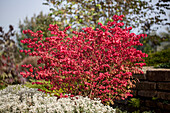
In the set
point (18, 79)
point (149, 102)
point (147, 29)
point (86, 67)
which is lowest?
point (149, 102)

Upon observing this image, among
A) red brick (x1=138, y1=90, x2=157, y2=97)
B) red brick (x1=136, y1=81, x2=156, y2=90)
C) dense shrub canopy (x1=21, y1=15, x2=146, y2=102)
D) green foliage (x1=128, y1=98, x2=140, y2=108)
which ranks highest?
dense shrub canopy (x1=21, y1=15, x2=146, y2=102)

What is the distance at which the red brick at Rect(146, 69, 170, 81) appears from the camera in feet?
16.9

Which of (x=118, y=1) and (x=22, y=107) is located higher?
(x=118, y=1)

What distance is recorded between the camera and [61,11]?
33.7 ft

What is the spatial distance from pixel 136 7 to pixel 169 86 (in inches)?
293

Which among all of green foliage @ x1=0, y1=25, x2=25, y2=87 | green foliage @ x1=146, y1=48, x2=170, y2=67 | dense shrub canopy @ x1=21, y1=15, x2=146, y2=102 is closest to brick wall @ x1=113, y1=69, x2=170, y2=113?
dense shrub canopy @ x1=21, y1=15, x2=146, y2=102

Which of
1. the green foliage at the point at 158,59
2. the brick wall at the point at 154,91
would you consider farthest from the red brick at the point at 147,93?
the green foliage at the point at 158,59

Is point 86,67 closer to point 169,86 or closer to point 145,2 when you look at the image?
point 169,86

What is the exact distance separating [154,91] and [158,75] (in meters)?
0.52

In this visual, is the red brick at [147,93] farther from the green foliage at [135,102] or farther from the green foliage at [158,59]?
the green foliage at [158,59]

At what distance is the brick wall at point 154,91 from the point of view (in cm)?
517

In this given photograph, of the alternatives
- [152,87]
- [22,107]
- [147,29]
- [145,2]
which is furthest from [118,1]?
[22,107]

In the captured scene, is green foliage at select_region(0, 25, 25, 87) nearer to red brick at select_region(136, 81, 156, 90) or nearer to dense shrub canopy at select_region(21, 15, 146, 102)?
dense shrub canopy at select_region(21, 15, 146, 102)

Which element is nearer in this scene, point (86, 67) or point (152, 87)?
point (86, 67)
